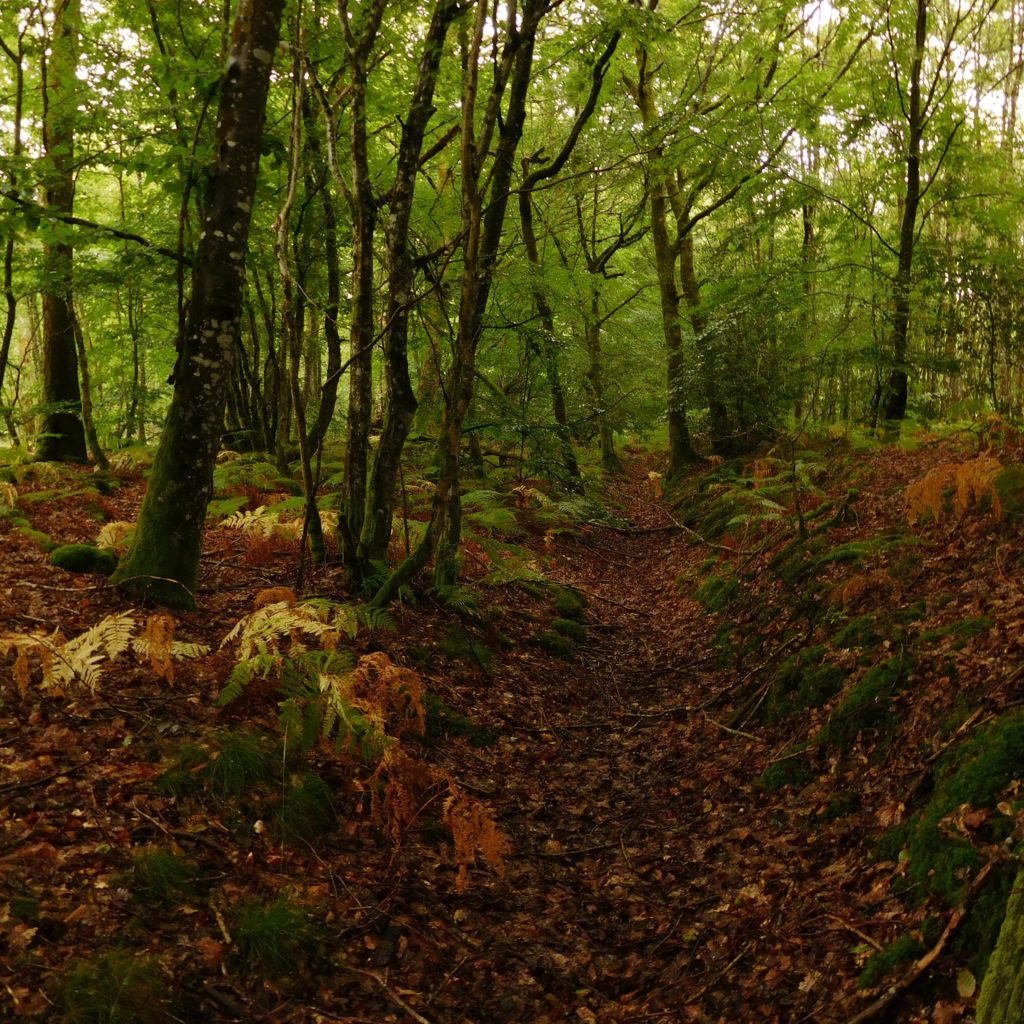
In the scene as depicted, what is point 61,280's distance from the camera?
415 inches

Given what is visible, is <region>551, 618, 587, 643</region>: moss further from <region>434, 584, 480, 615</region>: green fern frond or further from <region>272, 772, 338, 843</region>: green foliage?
<region>272, 772, 338, 843</region>: green foliage

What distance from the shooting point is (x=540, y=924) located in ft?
13.4

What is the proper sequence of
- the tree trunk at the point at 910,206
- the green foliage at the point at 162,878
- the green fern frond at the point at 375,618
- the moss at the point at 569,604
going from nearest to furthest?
the green foliage at the point at 162,878 → the green fern frond at the point at 375,618 → the moss at the point at 569,604 → the tree trunk at the point at 910,206

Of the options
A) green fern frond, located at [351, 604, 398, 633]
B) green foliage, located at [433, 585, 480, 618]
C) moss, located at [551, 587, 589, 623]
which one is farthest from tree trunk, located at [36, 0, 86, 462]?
moss, located at [551, 587, 589, 623]

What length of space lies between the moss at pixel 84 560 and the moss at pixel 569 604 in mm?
5103

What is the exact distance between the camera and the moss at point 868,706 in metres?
4.87

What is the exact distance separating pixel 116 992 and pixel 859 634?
5297 millimetres

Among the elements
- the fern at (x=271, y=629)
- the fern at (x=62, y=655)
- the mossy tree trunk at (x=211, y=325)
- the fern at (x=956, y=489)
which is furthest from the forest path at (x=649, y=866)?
the mossy tree trunk at (x=211, y=325)

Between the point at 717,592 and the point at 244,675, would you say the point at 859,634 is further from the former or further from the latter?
the point at 244,675

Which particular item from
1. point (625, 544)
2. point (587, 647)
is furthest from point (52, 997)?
point (625, 544)

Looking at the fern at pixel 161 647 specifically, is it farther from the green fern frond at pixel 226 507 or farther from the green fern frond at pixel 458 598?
the green fern frond at pixel 226 507

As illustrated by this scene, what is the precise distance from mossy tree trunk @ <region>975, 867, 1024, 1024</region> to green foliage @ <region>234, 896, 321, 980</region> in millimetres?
2662

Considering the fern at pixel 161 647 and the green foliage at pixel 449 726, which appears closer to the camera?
the fern at pixel 161 647

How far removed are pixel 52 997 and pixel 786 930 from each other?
3.10 metres
